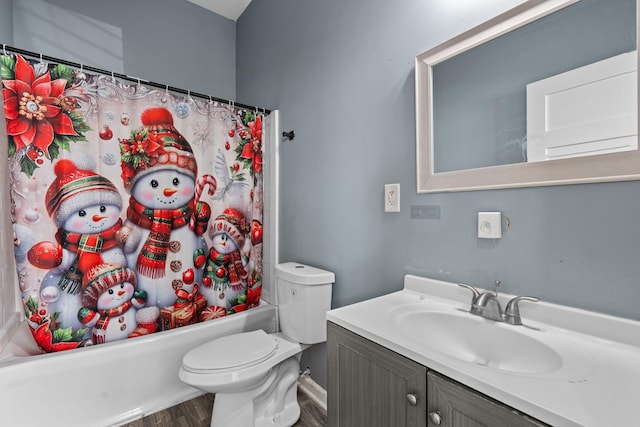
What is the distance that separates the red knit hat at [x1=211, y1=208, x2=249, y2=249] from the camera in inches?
73.9

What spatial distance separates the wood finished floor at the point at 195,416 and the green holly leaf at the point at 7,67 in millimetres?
1766

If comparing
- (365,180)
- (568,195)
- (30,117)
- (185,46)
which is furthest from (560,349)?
(185,46)

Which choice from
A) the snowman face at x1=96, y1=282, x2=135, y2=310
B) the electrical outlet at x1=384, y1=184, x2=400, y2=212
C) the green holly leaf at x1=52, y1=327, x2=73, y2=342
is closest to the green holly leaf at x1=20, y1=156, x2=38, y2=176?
the snowman face at x1=96, y1=282, x2=135, y2=310

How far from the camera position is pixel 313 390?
5.72ft

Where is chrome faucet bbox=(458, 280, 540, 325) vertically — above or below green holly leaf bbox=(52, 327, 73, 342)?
above

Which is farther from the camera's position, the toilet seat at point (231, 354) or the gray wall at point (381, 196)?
the toilet seat at point (231, 354)

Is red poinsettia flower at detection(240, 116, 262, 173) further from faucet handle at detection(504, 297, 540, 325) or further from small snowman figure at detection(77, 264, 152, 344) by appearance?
faucet handle at detection(504, 297, 540, 325)

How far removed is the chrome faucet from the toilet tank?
757 mm

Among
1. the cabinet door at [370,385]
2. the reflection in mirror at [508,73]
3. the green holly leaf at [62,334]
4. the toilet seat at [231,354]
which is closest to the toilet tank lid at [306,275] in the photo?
the toilet seat at [231,354]

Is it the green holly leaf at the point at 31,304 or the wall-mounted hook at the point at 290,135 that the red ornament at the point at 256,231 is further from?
the green holly leaf at the point at 31,304

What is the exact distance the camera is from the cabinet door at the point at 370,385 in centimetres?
73

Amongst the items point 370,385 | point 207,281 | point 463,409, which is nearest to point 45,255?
point 207,281

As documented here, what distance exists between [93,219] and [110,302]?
0.45 meters

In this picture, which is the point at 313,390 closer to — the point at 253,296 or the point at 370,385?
the point at 253,296
